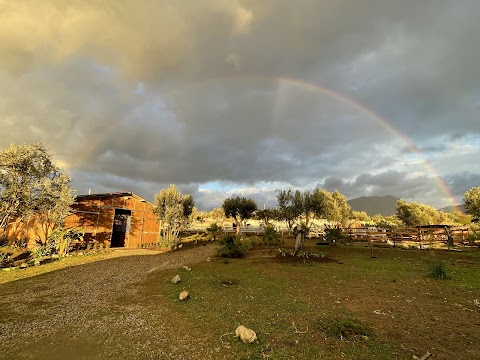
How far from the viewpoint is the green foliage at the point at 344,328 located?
22.0ft

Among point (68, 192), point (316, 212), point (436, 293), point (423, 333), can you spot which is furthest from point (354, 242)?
point (68, 192)

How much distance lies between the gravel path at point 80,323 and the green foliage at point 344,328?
11.7 ft

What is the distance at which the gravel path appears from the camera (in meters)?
6.08

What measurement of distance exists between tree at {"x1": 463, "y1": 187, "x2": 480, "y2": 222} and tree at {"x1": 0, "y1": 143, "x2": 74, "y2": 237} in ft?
196

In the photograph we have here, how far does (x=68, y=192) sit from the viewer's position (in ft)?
73.8

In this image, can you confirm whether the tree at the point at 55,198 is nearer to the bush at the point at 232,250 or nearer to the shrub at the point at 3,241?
the shrub at the point at 3,241

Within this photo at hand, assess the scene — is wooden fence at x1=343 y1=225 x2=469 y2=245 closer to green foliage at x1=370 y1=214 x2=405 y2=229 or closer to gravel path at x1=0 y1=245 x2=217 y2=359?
green foliage at x1=370 y1=214 x2=405 y2=229

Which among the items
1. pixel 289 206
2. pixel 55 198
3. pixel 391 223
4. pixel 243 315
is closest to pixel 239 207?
pixel 289 206

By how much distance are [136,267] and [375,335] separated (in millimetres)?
16022

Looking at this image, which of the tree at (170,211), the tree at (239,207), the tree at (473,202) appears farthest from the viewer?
the tree at (239,207)

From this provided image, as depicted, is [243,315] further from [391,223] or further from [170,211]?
[391,223]

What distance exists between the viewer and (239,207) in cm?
4747

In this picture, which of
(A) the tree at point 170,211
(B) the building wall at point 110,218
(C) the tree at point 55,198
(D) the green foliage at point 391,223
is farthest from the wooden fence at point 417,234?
(C) the tree at point 55,198

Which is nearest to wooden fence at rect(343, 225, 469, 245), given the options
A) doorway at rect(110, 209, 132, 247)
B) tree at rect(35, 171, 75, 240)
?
doorway at rect(110, 209, 132, 247)
